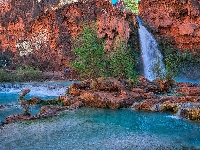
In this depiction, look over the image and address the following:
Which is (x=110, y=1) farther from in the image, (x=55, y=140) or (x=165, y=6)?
(x=55, y=140)

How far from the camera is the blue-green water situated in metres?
13.5

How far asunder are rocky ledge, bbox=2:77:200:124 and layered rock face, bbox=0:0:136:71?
29185mm

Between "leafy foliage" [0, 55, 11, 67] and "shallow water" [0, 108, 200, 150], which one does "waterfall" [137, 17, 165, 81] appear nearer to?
"leafy foliage" [0, 55, 11, 67]

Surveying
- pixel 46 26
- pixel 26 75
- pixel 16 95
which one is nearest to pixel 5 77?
pixel 26 75

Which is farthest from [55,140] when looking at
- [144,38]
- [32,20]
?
[32,20]

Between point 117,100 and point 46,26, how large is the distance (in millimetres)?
43589

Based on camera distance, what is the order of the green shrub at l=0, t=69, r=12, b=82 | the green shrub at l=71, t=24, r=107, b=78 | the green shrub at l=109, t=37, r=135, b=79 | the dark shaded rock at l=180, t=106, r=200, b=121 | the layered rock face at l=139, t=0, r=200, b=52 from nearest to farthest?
the dark shaded rock at l=180, t=106, r=200, b=121 → the green shrub at l=71, t=24, r=107, b=78 → the green shrub at l=109, t=37, r=135, b=79 → the green shrub at l=0, t=69, r=12, b=82 → the layered rock face at l=139, t=0, r=200, b=52

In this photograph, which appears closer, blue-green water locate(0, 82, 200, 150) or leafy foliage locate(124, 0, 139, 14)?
blue-green water locate(0, 82, 200, 150)

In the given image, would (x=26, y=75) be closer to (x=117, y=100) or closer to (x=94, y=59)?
(x=94, y=59)

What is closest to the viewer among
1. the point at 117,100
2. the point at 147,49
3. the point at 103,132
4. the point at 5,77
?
the point at 103,132

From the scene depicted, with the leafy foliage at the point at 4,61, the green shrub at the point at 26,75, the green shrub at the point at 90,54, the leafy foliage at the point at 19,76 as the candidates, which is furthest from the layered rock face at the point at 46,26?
the green shrub at the point at 90,54

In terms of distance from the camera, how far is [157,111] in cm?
2102

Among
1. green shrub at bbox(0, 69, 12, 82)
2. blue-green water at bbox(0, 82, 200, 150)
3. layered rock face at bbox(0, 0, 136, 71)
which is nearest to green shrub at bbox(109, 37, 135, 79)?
blue-green water at bbox(0, 82, 200, 150)

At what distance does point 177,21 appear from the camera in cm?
5512
